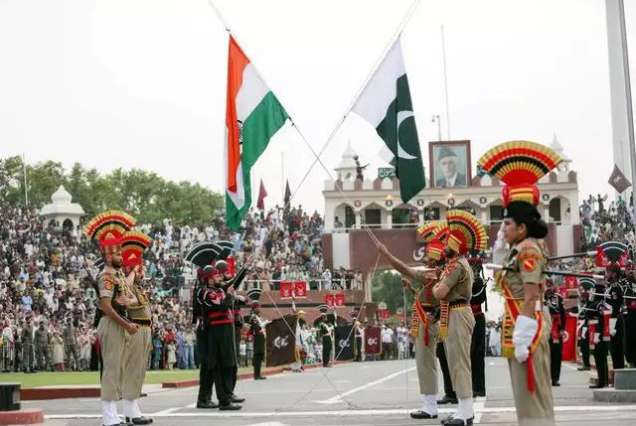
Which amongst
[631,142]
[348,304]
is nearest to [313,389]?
[631,142]

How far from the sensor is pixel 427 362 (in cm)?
1592

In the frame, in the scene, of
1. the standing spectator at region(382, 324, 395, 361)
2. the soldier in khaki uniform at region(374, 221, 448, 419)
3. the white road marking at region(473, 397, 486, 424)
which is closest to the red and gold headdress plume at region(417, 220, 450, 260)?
the soldier in khaki uniform at region(374, 221, 448, 419)

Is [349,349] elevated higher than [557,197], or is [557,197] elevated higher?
[557,197]

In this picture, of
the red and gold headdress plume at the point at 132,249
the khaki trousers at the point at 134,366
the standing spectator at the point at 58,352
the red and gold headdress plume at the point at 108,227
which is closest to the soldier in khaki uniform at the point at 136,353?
the khaki trousers at the point at 134,366

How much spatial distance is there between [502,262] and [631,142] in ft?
46.8

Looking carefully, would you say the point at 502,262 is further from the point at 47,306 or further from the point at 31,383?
the point at 47,306

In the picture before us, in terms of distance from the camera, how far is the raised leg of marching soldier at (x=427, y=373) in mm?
15711

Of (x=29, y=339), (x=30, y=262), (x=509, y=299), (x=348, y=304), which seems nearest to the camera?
(x=509, y=299)

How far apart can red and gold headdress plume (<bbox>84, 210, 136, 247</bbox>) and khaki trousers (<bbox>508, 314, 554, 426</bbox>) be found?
656 cm

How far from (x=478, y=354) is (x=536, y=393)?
835cm

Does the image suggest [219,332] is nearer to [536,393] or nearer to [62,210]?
[536,393]

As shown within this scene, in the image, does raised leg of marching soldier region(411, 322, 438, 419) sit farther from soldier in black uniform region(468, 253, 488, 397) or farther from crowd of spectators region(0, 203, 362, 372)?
crowd of spectators region(0, 203, 362, 372)

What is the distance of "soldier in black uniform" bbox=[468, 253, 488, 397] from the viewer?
17609mm

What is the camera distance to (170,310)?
47.3 m
